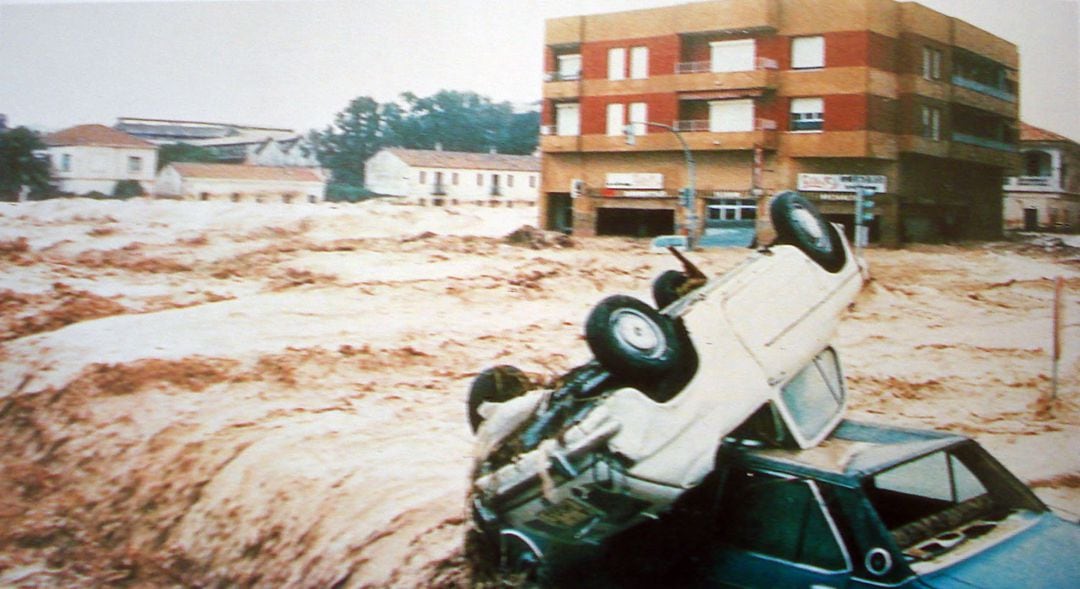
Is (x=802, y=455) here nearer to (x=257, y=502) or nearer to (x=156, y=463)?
(x=257, y=502)

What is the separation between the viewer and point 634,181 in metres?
4.43

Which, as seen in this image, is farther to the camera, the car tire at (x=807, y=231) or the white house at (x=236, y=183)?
the white house at (x=236, y=183)

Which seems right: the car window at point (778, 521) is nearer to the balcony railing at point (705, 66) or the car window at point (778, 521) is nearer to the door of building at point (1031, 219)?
the balcony railing at point (705, 66)

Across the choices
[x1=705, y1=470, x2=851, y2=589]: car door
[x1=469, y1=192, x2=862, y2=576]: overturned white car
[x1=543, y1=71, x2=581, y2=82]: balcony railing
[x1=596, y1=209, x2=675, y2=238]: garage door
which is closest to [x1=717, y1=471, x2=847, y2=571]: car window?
[x1=705, y1=470, x2=851, y2=589]: car door

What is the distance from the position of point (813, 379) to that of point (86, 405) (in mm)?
3668

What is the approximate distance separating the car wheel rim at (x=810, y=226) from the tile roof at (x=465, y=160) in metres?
1.63

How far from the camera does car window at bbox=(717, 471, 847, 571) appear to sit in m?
2.61

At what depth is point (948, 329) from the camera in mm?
3959

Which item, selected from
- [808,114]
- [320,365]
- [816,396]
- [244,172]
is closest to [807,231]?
[816,396]

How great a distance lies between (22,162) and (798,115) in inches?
173

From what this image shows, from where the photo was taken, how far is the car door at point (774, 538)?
2594 millimetres

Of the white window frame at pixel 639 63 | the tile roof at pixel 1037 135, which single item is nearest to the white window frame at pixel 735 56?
the white window frame at pixel 639 63

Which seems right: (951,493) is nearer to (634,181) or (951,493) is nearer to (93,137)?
(634,181)

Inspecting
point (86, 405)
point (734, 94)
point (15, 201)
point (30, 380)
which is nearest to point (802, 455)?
point (734, 94)
